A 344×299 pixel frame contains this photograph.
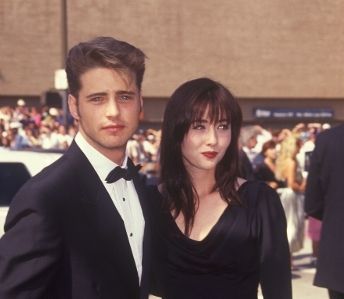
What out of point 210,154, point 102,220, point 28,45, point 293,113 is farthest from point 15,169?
point 293,113

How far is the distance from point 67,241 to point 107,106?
44 cm

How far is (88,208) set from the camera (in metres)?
2.27

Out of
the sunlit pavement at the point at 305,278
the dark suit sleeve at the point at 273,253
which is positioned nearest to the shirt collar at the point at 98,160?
the dark suit sleeve at the point at 273,253

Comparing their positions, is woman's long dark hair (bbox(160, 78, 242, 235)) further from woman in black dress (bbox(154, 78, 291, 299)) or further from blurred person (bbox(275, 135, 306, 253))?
blurred person (bbox(275, 135, 306, 253))

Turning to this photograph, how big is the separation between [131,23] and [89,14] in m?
1.91

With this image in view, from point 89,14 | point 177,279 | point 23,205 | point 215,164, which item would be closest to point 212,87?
point 215,164

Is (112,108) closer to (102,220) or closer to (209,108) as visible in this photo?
(102,220)

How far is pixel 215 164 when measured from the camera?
9.87 feet

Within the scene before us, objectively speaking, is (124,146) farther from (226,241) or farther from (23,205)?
(226,241)

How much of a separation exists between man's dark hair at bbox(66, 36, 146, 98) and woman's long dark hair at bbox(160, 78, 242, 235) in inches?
26.3

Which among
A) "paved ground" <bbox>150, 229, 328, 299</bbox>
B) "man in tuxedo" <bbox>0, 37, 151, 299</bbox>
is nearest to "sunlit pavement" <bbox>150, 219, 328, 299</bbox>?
"paved ground" <bbox>150, 229, 328, 299</bbox>

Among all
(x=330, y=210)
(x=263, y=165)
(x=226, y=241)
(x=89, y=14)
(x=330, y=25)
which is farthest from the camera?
(x=330, y=25)

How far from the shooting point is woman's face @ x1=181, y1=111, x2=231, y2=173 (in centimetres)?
298

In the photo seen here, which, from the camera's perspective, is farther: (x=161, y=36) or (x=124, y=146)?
(x=161, y=36)
